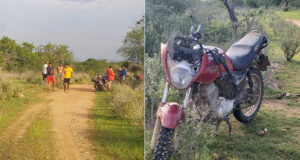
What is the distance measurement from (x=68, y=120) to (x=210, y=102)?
0.95 m

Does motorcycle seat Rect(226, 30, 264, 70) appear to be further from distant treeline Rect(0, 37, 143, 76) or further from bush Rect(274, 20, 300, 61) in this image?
distant treeline Rect(0, 37, 143, 76)

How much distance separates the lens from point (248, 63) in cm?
252

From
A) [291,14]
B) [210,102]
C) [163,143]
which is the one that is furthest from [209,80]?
[291,14]

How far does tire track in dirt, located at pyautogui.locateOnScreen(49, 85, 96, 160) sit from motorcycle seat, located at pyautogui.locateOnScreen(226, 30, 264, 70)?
1.00m

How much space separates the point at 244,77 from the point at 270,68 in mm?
444

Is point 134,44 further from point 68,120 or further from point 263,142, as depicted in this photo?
point 263,142

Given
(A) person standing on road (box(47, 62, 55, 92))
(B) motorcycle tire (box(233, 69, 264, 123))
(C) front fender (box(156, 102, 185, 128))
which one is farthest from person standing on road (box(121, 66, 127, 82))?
(B) motorcycle tire (box(233, 69, 264, 123))

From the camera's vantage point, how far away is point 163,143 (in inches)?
74.6

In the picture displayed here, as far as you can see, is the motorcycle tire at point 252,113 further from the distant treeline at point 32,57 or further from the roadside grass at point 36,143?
the roadside grass at point 36,143

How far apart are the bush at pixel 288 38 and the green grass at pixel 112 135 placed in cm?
127

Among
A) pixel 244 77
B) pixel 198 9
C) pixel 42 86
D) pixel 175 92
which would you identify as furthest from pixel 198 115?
pixel 42 86

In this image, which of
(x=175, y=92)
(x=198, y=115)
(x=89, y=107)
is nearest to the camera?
(x=198, y=115)

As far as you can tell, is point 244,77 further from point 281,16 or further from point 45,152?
point 45,152

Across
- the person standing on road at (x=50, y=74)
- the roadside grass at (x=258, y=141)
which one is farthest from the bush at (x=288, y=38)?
the person standing on road at (x=50, y=74)
